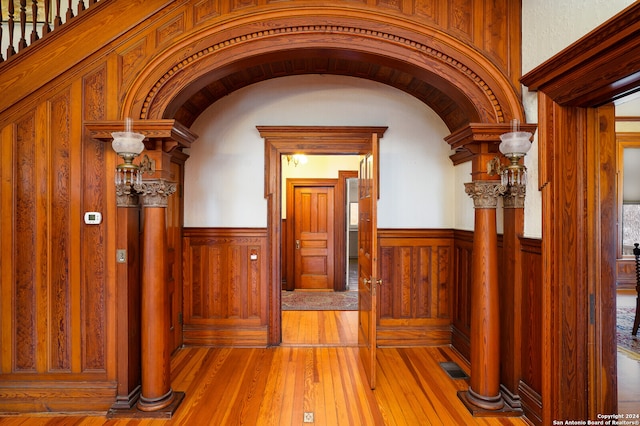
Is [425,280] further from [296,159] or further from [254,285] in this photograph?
[296,159]

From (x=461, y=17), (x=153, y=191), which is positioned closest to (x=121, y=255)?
(x=153, y=191)

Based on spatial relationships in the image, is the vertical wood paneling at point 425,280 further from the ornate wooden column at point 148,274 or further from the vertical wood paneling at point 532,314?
the ornate wooden column at point 148,274

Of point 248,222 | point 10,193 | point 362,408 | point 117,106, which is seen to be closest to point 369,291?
point 362,408

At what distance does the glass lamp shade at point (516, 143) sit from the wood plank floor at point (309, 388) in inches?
73.7

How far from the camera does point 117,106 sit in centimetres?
257

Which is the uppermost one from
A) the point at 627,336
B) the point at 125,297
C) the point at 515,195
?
the point at 515,195

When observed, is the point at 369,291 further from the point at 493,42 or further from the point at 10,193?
the point at 10,193

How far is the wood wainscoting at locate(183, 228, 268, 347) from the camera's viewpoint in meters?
3.75

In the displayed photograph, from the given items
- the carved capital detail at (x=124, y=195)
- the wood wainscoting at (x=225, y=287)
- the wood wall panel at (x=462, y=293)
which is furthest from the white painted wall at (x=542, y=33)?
the carved capital detail at (x=124, y=195)

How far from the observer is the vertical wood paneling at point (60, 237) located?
2.55 m

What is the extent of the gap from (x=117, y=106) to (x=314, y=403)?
2700 millimetres

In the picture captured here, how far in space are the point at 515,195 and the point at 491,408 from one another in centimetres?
156

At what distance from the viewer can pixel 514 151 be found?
224 cm

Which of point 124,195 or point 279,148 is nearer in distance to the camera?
point 124,195
